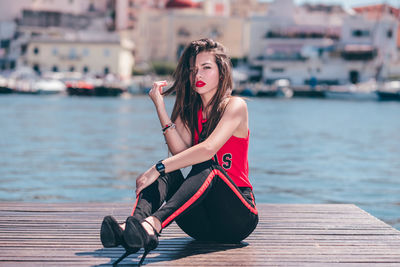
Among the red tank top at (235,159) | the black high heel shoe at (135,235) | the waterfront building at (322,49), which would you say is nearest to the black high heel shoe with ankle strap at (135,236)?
the black high heel shoe at (135,235)

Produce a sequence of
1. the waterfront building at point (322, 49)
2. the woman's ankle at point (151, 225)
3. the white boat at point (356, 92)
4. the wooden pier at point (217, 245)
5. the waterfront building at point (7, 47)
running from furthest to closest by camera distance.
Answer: the waterfront building at point (7, 47)
the waterfront building at point (322, 49)
the white boat at point (356, 92)
the wooden pier at point (217, 245)
the woman's ankle at point (151, 225)

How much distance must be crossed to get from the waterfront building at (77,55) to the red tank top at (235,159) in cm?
6649

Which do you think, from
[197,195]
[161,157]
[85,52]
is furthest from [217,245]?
[85,52]

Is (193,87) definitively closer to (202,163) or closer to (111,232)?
(202,163)

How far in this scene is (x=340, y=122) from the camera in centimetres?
3509

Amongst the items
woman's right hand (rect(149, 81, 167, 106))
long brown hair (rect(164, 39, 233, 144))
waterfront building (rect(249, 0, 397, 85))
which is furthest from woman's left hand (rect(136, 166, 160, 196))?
waterfront building (rect(249, 0, 397, 85))

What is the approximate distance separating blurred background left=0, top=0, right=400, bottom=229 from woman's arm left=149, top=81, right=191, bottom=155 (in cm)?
524

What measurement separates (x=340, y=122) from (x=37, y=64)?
43927mm

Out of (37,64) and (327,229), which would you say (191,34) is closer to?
(37,64)

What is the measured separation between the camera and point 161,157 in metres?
17.7

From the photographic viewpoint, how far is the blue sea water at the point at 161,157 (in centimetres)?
1133

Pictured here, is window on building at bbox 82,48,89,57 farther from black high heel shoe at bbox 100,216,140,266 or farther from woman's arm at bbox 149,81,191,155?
black high heel shoe at bbox 100,216,140,266

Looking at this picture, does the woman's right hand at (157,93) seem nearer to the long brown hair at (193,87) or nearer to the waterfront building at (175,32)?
the long brown hair at (193,87)

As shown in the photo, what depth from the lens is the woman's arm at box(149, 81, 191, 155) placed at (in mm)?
4441
